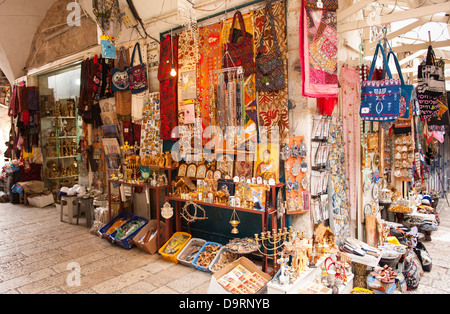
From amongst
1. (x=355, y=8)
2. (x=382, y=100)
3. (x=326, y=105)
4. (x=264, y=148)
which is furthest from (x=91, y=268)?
(x=355, y=8)

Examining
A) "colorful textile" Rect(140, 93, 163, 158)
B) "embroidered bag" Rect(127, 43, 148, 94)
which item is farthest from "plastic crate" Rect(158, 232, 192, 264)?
"embroidered bag" Rect(127, 43, 148, 94)

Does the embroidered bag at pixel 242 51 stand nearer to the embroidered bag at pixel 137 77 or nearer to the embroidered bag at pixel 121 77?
the embroidered bag at pixel 137 77

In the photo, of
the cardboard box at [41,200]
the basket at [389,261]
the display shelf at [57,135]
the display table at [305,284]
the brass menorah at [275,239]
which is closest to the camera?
Answer: the display table at [305,284]

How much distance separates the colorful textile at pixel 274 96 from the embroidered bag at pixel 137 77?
7.41 ft

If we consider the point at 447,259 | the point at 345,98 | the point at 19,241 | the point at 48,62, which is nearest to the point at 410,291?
the point at 447,259

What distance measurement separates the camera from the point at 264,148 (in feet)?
12.8

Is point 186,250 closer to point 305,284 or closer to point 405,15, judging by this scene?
point 305,284

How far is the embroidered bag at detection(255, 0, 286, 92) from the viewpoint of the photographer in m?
3.71

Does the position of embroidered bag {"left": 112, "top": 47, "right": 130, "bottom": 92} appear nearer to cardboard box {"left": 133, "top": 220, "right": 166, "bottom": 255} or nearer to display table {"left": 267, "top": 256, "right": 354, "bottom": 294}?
cardboard box {"left": 133, "top": 220, "right": 166, "bottom": 255}

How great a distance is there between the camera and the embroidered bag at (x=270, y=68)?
146 inches

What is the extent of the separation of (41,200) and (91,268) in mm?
4699

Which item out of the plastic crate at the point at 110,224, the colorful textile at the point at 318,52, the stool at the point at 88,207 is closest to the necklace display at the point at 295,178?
the colorful textile at the point at 318,52
